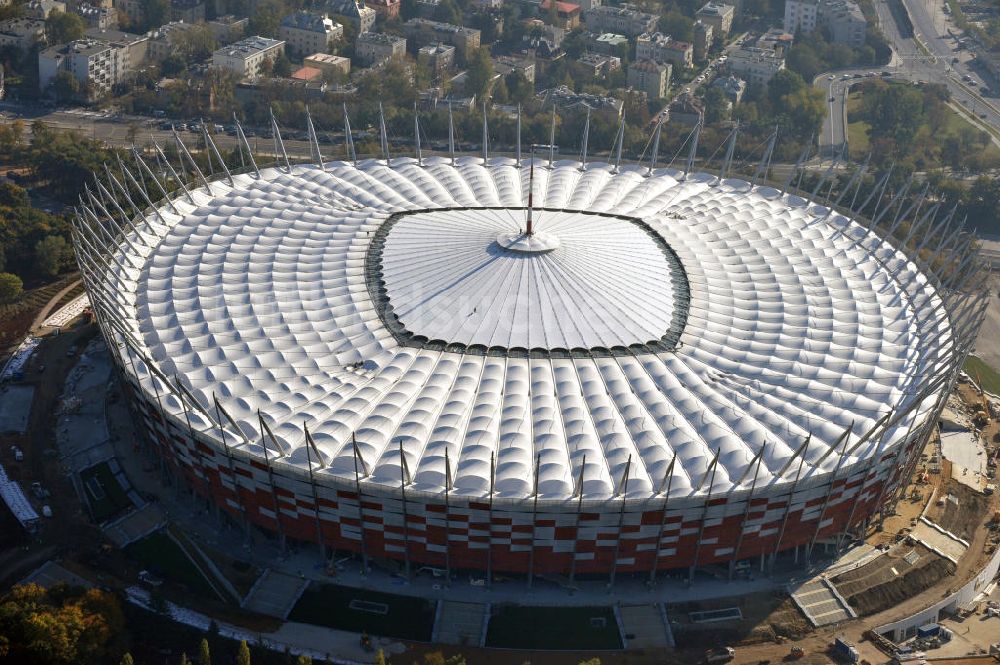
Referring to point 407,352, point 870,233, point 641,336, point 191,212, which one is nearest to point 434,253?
point 407,352

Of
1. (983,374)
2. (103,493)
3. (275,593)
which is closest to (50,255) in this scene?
(103,493)

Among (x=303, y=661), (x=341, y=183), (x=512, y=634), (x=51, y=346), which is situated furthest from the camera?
(x=341, y=183)

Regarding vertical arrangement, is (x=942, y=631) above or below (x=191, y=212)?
below

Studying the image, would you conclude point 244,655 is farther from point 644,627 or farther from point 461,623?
point 644,627

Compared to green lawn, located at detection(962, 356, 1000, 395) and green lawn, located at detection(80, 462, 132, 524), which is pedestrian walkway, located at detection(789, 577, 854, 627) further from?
green lawn, located at detection(80, 462, 132, 524)

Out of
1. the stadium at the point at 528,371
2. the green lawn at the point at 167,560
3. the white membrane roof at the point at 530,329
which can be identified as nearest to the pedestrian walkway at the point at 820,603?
the stadium at the point at 528,371

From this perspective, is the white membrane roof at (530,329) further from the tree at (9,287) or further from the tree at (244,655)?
the tree at (9,287)

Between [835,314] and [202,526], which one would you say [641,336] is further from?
[202,526]
